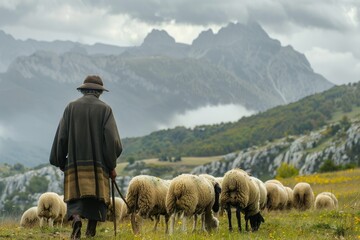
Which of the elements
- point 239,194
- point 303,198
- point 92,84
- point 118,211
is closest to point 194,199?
point 239,194

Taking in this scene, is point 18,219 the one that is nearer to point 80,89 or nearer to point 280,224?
point 280,224

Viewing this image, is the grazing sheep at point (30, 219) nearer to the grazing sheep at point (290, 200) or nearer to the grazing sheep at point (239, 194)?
the grazing sheep at point (239, 194)

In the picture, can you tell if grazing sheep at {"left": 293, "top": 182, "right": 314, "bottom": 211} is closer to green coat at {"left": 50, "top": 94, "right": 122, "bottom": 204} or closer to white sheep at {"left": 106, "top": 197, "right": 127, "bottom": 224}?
white sheep at {"left": 106, "top": 197, "right": 127, "bottom": 224}

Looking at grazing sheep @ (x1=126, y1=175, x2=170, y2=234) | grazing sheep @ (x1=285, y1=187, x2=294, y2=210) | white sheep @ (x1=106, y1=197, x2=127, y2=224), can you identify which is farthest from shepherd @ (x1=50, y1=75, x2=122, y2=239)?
grazing sheep @ (x1=285, y1=187, x2=294, y2=210)

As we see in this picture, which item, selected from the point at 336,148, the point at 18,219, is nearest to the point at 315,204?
the point at 18,219

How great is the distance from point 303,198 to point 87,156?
1857 centimetres

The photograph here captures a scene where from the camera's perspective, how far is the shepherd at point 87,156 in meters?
11.4

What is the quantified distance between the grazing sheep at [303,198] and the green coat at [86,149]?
58.8ft

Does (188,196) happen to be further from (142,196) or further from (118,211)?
(118,211)

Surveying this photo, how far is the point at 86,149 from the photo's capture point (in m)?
11.6

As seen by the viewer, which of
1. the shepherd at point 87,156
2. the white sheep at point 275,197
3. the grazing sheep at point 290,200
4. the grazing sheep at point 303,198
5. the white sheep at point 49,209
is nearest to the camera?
the shepherd at point 87,156

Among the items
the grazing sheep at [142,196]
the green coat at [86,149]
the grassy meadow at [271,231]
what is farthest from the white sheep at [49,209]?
the green coat at [86,149]

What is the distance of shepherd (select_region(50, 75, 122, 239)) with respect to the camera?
451 inches

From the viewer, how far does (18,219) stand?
82.6 ft
